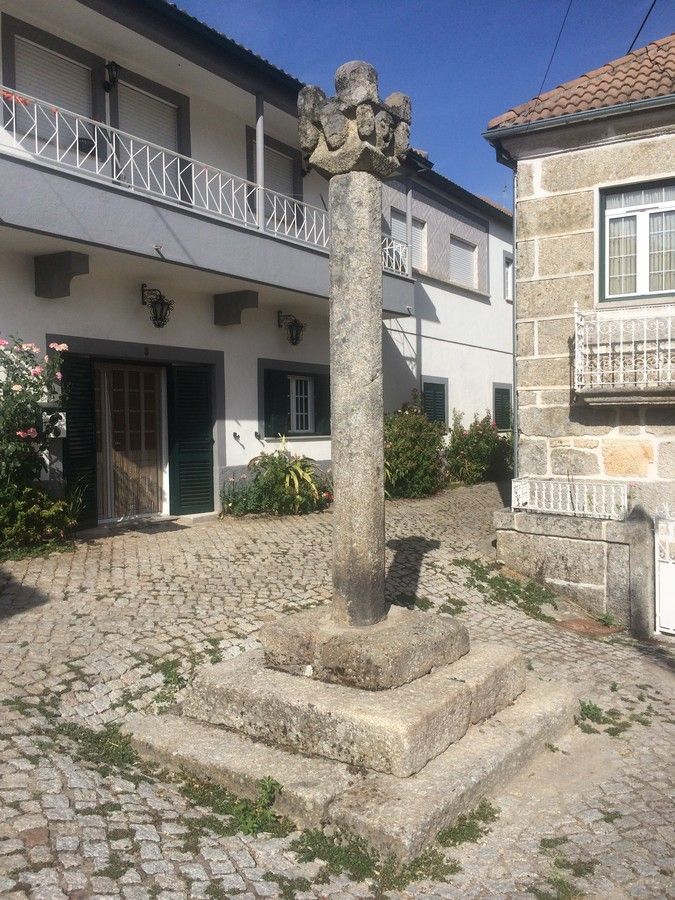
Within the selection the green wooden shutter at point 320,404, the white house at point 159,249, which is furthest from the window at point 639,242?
the green wooden shutter at point 320,404

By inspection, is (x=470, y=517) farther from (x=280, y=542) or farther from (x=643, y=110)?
(x=643, y=110)

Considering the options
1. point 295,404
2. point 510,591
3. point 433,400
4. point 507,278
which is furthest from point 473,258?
point 510,591

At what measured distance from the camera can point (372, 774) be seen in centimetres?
360

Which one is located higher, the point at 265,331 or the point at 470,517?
the point at 265,331

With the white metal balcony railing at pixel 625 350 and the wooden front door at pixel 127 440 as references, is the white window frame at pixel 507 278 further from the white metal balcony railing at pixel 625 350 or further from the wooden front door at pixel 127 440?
the wooden front door at pixel 127 440

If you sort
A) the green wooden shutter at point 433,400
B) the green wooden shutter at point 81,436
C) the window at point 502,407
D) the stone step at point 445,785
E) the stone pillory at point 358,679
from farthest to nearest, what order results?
the window at point 502,407 → the green wooden shutter at point 433,400 → the green wooden shutter at point 81,436 → the stone pillory at point 358,679 → the stone step at point 445,785

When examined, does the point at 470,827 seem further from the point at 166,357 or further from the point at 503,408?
the point at 503,408

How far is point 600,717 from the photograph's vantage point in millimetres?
4891

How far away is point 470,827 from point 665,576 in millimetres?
4539

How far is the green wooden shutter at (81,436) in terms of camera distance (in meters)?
8.99

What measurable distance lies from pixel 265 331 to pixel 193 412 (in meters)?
1.94

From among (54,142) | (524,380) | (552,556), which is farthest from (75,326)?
(552,556)

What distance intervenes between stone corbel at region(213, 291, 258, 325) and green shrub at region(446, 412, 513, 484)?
644 cm

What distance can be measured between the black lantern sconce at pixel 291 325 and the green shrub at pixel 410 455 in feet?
7.95
